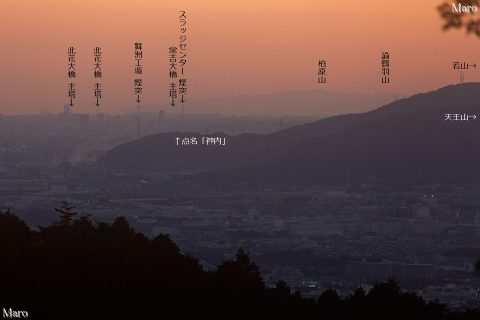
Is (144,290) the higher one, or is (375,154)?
(375,154)

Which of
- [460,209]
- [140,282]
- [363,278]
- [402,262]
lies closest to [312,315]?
[140,282]

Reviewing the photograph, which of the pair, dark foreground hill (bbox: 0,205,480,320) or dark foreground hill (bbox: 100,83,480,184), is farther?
dark foreground hill (bbox: 100,83,480,184)

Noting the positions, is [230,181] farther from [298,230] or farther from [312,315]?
[312,315]

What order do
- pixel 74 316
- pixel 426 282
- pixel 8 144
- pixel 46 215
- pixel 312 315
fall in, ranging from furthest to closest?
1. pixel 8 144
2. pixel 46 215
3. pixel 426 282
4. pixel 312 315
5. pixel 74 316

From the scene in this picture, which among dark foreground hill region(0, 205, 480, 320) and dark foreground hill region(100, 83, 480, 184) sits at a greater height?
dark foreground hill region(100, 83, 480, 184)

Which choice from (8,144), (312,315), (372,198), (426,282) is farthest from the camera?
(8,144)

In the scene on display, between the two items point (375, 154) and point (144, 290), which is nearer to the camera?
point (144, 290)

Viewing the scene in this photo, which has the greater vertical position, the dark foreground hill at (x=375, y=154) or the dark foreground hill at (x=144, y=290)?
the dark foreground hill at (x=375, y=154)

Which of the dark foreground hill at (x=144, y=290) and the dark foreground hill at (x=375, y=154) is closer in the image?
the dark foreground hill at (x=144, y=290)
